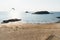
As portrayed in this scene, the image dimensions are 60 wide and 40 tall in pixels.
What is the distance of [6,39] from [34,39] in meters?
2.45

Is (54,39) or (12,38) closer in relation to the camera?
(54,39)

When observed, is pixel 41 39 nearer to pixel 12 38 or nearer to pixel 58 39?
pixel 58 39

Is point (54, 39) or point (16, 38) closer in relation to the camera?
point (54, 39)

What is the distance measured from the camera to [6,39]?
48.3ft

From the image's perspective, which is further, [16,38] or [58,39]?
[16,38]

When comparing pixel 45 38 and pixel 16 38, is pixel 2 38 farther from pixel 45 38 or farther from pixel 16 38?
pixel 45 38

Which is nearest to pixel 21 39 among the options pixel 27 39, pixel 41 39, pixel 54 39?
pixel 27 39

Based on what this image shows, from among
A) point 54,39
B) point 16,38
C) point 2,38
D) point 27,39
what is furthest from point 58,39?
A: point 2,38

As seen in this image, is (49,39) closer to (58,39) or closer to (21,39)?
(58,39)

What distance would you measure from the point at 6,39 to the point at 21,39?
1.31 m

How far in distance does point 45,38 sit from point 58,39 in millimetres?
1165

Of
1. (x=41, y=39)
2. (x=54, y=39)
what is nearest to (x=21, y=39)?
(x=41, y=39)

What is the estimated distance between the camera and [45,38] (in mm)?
14703

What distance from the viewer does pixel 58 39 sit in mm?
14203
